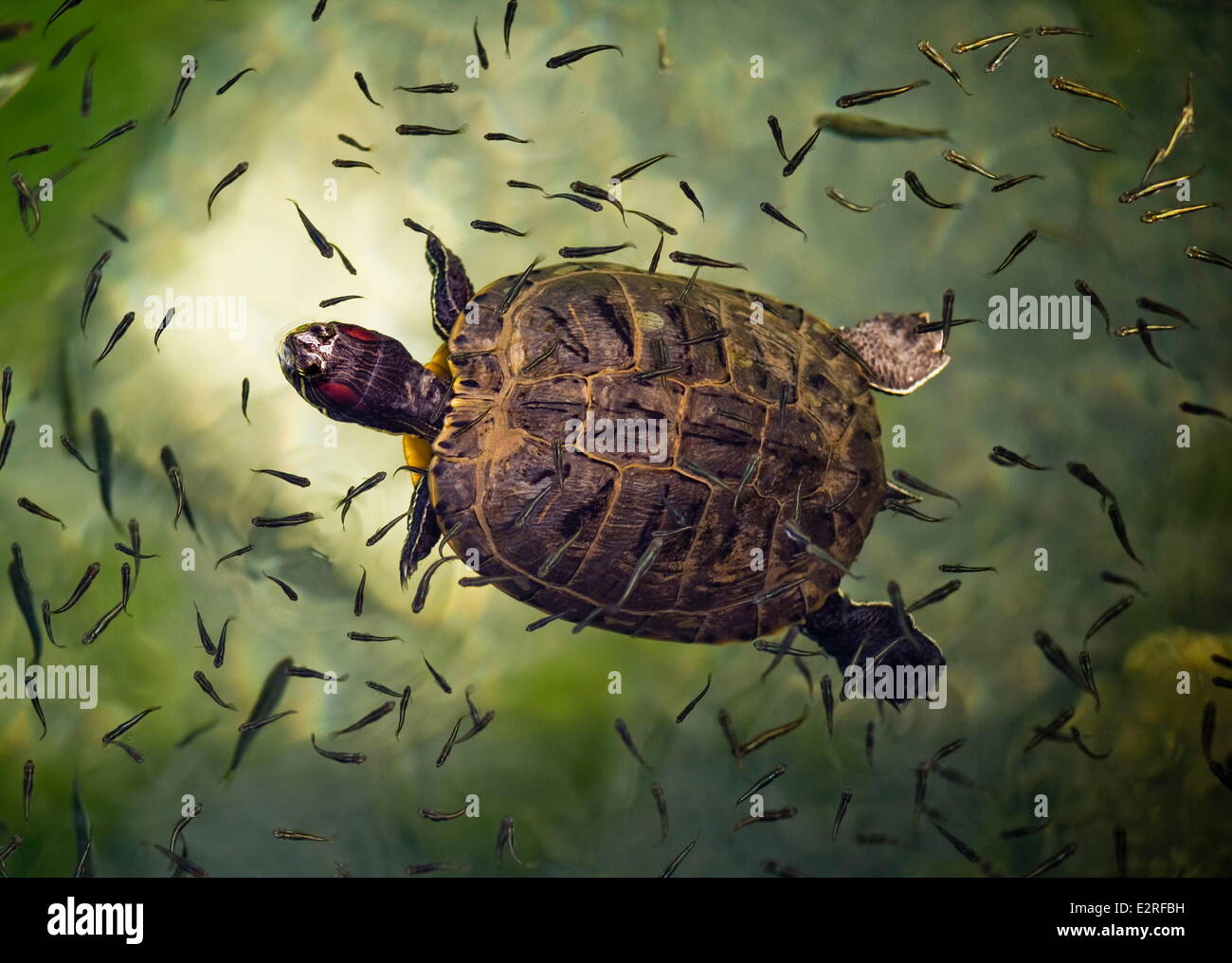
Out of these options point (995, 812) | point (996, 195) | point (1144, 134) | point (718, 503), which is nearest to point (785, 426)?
point (718, 503)

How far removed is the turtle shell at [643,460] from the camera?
7.55 ft

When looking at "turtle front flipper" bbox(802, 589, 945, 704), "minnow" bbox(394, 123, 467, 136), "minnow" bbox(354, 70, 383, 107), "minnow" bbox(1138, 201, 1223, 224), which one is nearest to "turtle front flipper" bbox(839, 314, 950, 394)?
"turtle front flipper" bbox(802, 589, 945, 704)

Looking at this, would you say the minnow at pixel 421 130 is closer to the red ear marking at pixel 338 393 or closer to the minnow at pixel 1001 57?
the red ear marking at pixel 338 393

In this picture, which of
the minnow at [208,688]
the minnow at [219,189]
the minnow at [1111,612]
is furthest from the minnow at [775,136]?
the minnow at [208,688]

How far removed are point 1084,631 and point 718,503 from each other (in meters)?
2.08

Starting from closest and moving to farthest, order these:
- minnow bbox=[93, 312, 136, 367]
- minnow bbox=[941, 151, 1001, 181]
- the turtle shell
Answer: the turtle shell, minnow bbox=[93, 312, 136, 367], minnow bbox=[941, 151, 1001, 181]

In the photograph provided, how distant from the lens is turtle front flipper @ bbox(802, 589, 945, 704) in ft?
9.26

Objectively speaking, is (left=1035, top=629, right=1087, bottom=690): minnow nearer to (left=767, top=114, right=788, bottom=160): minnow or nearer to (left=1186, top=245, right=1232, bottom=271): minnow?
(left=1186, top=245, right=1232, bottom=271): minnow

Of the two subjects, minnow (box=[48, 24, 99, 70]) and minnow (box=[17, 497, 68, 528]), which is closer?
minnow (box=[17, 497, 68, 528])

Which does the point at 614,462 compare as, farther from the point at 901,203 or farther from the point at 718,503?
the point at 901,203

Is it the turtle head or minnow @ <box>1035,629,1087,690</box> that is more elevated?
the turtle head

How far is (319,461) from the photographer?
123 inches

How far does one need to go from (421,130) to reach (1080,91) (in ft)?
9.22

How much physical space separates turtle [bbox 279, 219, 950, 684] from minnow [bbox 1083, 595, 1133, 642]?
1233mm
